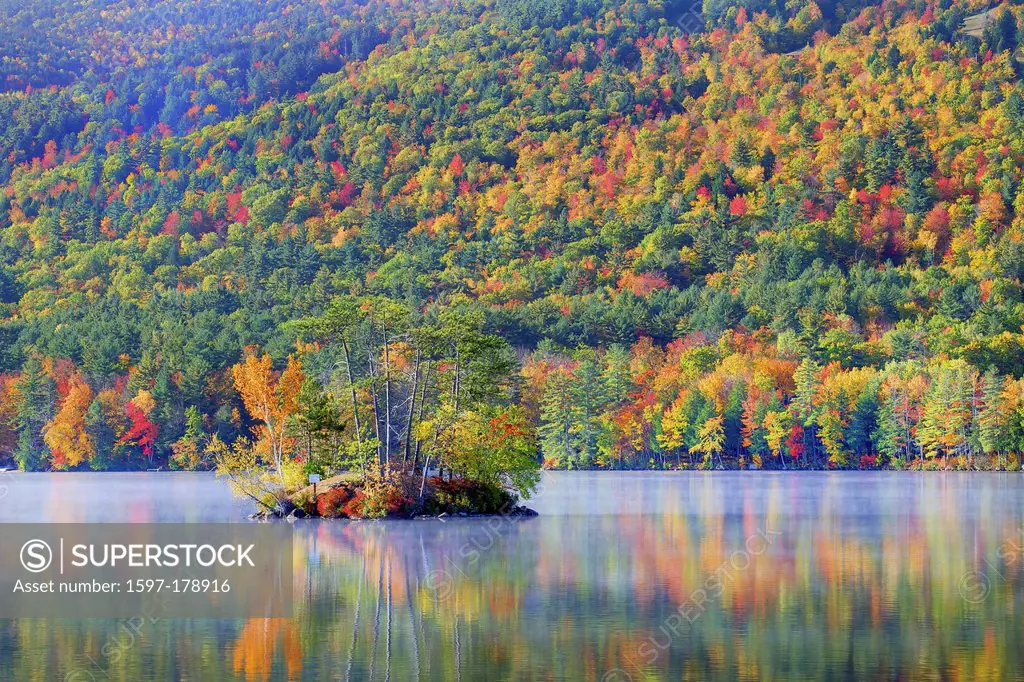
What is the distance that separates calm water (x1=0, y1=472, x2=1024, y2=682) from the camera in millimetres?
25047

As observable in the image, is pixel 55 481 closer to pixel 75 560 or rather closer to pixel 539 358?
pixel 539 358

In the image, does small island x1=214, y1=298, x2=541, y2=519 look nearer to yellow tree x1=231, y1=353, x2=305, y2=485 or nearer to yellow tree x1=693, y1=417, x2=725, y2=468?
yellow tree x1=231, y1=353, x2=305, y2=485

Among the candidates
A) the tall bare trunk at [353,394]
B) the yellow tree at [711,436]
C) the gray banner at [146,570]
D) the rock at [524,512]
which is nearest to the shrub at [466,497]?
the rock at [524,512]

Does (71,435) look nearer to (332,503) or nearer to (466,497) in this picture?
(332,503)

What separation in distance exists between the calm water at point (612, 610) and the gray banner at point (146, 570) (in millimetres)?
983

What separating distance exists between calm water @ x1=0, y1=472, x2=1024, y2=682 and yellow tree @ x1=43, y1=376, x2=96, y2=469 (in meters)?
71.9

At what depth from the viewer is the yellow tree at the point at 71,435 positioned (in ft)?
416

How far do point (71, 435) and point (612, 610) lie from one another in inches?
4015

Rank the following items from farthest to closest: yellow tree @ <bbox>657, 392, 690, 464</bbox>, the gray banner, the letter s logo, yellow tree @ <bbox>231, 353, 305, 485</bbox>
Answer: yellow tree @ <bbox>657, 392, 690, 464</bbox> < yellow tree @ <bbox>231, 353, 305, 485</bbox> < the letter s logo < the gray banner

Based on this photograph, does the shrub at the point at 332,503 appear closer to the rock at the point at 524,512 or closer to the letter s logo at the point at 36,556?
the rock at the point at 524,512

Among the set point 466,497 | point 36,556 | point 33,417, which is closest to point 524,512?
point 466,497

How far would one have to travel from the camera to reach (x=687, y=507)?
64.4 meters

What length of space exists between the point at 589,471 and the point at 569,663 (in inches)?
3855

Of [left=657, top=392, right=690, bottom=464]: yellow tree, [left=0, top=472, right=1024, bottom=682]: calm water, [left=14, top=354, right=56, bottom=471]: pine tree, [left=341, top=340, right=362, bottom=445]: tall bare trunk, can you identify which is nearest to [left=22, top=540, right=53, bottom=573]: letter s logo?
[left=0, top=472, right=1024, bottom=682]: calm water
